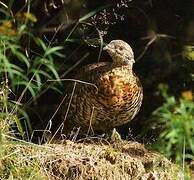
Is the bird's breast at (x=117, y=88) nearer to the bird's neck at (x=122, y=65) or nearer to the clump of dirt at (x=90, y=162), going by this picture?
the bird's neck at (x=122, y=65)

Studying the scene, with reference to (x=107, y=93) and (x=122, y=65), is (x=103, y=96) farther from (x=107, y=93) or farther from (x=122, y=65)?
(x=122, y=65)

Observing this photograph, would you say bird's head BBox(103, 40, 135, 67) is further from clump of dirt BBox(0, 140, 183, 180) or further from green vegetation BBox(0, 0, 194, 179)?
clump of dirt BBox(0, 140, 183, 180)

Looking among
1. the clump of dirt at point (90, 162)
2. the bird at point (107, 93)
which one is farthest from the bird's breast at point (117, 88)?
the clump of dirt at point (90, 162)

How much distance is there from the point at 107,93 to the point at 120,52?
35cm

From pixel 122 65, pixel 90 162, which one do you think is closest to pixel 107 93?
pixel 122 65

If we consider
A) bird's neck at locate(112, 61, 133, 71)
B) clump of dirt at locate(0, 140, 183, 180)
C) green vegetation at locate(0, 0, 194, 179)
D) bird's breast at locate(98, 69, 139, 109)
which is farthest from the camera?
bird's neck at locate(112, 61, 133, 71)

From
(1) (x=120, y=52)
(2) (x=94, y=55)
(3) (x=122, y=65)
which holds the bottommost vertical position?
(2) (x=94, y=55)

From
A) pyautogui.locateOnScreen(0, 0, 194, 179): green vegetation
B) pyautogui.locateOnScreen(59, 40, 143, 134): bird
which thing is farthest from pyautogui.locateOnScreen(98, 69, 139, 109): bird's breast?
pyautogui.locateOnScreen(0, 0, 194, 179): green vegetation

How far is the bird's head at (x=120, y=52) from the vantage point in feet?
18.3

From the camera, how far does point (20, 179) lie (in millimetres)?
4336

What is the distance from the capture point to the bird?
554 cm

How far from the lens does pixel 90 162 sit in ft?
15.8

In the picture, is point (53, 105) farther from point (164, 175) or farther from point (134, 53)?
point (164, 175)

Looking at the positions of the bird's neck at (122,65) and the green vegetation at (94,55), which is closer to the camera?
the green vegetation at (94,55)
